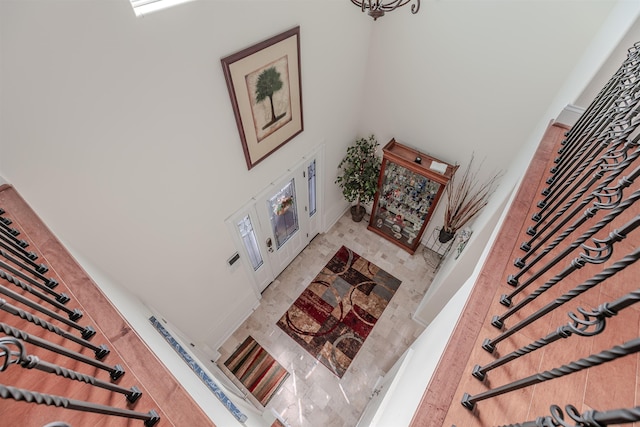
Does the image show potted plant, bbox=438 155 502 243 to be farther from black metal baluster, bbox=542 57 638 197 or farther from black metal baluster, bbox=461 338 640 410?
black metal baluster, bbox=461 338 640 410

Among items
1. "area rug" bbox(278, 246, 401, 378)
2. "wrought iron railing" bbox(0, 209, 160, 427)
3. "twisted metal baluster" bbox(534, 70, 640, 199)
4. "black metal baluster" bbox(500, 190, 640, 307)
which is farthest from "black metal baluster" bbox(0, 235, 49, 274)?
"area rug" bbox(278, 246, 401, 378)

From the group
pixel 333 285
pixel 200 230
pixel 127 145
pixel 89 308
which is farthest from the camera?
→ pixel 333 285

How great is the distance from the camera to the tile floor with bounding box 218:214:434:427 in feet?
11.8

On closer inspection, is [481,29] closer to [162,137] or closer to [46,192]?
[162,137]

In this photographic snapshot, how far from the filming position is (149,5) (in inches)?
65.7

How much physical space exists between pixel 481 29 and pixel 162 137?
3.11 m

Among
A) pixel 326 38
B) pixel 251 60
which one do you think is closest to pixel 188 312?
pixel 251 60

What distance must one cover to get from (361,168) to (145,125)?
3.22m

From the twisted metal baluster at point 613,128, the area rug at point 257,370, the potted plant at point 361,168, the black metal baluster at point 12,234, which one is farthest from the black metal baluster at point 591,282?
the potted plant at point 361,168

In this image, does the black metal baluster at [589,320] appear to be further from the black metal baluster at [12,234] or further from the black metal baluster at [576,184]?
the black metal baluster at [12,234]

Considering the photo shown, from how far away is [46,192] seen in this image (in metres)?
1.72

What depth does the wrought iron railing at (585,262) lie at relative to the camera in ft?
2.16

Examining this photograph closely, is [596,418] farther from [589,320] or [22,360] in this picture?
[22,360]

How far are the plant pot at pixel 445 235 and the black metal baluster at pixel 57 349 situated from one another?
13.7 ft
